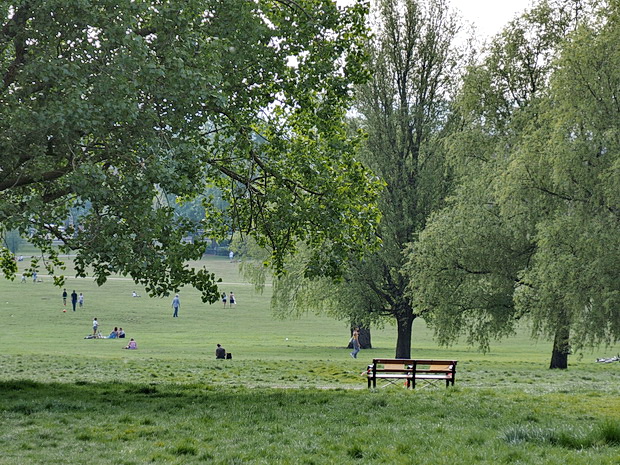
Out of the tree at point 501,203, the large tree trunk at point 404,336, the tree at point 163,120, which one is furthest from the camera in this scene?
the large tree trunk at point 404,336

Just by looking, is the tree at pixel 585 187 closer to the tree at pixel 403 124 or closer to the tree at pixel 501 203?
the tree at pixel 501 203

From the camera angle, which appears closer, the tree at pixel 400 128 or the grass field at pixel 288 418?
the grass field at pixel 288 418

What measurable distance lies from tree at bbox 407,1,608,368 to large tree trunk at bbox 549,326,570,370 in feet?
0.14

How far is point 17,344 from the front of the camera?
46.8 metres

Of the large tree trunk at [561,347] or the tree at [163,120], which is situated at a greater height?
the tree at [163,120]

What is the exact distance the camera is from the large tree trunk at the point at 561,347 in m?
31.4

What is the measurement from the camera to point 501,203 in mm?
32188

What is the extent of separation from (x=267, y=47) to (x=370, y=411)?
10092 millimetres

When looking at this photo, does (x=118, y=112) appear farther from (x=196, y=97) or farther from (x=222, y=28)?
(x=222, y=28)

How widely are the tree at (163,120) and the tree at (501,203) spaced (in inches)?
451

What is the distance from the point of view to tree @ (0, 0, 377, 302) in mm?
16875

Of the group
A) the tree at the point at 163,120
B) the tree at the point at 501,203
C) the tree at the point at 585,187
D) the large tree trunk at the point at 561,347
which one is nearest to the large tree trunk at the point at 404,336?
the tree at the point at 501,203

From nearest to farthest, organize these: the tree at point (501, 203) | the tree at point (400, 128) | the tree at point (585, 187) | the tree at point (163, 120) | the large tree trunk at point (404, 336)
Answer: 1. the tree at point (163, 120)
2. the tree at point (585, 187)
3. the tree at point (501, 203)
4. the tree at point (400, 128)
5. the large tree trunk at point (404, 336)

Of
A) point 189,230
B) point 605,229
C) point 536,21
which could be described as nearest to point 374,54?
point 536,21
